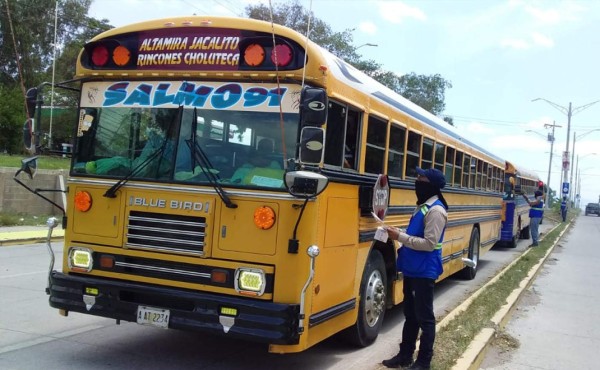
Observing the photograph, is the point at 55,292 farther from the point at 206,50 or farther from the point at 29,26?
the point at 29,26

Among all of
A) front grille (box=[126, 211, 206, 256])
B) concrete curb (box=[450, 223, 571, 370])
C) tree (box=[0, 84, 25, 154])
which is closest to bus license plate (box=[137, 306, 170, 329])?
front grille (box=[126, 211, 206, 256])

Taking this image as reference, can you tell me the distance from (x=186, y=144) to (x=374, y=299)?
8.85ft

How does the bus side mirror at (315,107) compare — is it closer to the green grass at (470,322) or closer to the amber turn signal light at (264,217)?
the amber turn signal light at (264,217)

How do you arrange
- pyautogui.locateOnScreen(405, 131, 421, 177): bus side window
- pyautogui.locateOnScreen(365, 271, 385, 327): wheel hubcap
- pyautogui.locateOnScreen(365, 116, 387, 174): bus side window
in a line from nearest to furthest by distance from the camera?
pyautogui.locateOnScreen(365, 116, 387, 174): bus side window, pyautogui.locateOnScreen(365, 271, 385, 327): wheel hubcap, pyautogui.locateOnScreen(405, 131, 421, 177): bus side window

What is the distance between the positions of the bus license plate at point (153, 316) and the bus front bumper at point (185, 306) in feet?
0.09

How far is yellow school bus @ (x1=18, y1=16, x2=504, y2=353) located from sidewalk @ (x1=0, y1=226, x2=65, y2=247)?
8983mm

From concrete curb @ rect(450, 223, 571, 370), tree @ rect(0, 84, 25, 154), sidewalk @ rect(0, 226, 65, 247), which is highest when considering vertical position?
tree @ rect(0, 84, 25, 154)

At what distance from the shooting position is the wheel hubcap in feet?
19.7

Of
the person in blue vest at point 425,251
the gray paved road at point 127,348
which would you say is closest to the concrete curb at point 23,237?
the gray paved road at point 127,348

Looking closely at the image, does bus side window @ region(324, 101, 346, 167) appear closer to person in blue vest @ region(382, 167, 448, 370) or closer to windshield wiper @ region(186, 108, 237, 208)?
person in blue vest @ region(382, 167, 448, 370)

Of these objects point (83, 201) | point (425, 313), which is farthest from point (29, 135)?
point (425, 313)

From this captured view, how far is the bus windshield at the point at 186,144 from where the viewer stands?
4.68 metres

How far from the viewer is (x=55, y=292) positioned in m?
5.08

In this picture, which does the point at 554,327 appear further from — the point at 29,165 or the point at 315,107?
the point at 29,165
